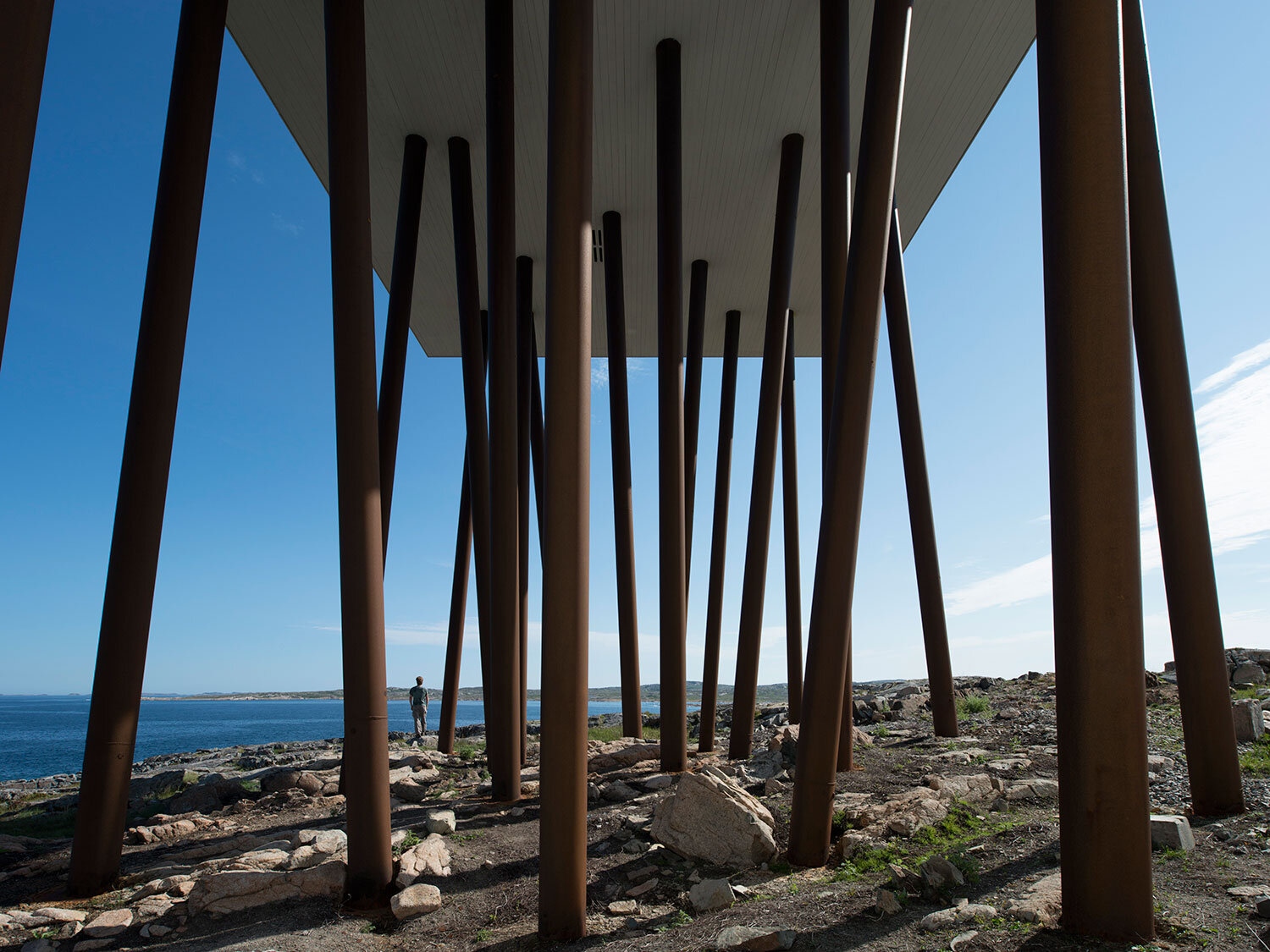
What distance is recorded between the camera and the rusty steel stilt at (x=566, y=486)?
16.3 ft

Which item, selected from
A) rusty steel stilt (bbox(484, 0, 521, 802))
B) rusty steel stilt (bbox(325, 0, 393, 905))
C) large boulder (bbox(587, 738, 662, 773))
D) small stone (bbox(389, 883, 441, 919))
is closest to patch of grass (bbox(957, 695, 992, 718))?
large boulder (bbox(587, 738, 662, 773))

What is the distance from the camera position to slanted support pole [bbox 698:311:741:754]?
14.0 metres

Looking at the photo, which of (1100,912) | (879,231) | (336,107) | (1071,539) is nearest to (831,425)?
(879,231)

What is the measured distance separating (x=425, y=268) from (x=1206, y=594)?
49.9 feet

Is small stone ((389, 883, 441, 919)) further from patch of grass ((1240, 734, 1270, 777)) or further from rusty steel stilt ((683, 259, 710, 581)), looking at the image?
rusty steel stilt ((683, 259, 710, 581))

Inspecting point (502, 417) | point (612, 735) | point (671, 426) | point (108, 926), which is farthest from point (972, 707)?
point (108, 926)

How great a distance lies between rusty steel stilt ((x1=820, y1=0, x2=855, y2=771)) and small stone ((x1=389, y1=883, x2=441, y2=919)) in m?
4.95

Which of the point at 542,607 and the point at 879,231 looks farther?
the point at 879,231

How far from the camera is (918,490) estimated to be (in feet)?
43.2

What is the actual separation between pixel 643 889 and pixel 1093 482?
4.21 metres

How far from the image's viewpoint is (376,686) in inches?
241

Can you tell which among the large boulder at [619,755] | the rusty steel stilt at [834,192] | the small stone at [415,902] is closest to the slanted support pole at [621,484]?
the large boulder at [619,755]

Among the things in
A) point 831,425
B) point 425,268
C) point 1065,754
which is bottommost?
point 1065,754

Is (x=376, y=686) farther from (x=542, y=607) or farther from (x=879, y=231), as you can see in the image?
(x=879, y=231)
